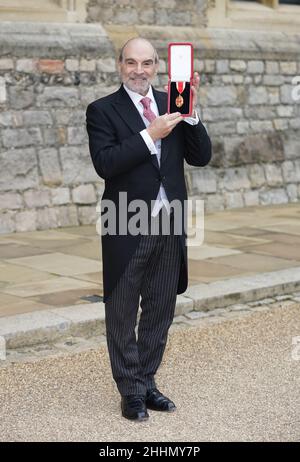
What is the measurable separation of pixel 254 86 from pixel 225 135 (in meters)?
0.81

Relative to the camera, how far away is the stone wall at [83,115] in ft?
31.1

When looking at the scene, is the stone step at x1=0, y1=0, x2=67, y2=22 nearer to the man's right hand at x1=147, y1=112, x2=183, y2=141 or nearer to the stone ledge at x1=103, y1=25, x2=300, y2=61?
the stone ledge at x1=103, y1=25, x2=300, y2=61

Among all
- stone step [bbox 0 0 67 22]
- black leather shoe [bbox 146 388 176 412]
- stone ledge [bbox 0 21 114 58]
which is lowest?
black leather shoe [bbox 146 388 176 412]

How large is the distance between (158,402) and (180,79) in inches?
59.5

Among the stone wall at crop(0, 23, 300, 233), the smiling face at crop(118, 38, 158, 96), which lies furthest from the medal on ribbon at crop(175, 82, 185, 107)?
the stone wall at crop(0, 23, 300, 233)

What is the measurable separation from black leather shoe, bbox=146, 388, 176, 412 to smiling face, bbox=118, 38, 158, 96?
142 cm

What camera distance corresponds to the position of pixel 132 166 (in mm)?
4152

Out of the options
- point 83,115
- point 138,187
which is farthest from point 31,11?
point 138,187

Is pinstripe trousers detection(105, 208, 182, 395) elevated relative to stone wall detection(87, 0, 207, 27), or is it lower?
lower

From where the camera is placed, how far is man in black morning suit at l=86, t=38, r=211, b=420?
416 centimetres

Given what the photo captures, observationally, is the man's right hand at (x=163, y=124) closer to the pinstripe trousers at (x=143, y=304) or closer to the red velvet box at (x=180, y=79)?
the red velvet box at (x=180, y=79)

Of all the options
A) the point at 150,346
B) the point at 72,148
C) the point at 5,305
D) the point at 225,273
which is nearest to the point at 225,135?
the point at 72,148
